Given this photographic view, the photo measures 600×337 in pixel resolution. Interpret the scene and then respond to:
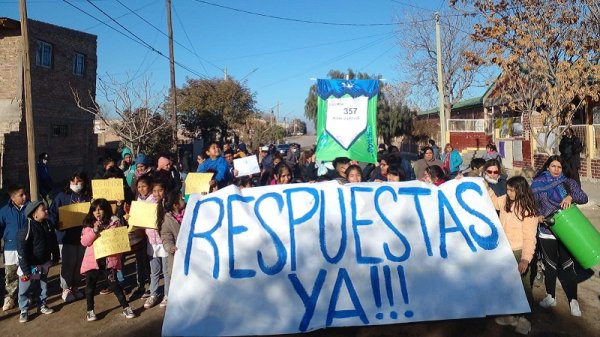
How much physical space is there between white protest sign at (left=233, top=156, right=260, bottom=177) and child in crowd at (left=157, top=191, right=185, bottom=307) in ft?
8.40

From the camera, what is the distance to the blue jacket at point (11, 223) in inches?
167

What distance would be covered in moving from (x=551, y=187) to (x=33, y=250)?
4867 mm

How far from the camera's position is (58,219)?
15.1ft

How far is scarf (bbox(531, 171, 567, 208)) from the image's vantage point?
399 cm

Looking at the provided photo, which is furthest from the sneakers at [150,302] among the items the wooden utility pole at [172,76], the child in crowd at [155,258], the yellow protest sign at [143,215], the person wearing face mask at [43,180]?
the wooden utility pole at [172,76]

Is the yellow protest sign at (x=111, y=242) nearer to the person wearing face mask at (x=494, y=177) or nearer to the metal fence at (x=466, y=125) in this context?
the person wearing face mask at (x=494, y=177)

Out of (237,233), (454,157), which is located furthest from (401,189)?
(454,157)

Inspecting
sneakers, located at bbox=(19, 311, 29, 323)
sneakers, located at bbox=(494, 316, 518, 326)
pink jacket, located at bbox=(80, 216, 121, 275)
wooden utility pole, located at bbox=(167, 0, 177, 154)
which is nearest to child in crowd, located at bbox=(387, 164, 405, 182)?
sneakers, located at bbox=(494, 316, 518, 326)

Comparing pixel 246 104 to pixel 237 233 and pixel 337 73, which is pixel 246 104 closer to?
pixel 337 73

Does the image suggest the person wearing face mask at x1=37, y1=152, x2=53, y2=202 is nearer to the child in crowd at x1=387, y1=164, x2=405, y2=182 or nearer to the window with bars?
the child in crowd at x1=387, y1=164, x2=405, y2=182

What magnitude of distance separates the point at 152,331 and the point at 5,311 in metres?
1.73

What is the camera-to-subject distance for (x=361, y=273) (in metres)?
3.37

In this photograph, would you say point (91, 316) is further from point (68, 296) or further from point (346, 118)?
point (346, 118)

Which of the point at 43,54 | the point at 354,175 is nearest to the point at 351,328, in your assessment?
the point at 354,175
